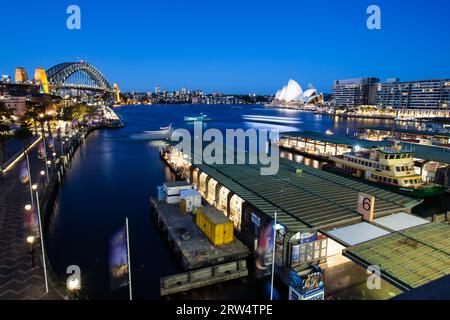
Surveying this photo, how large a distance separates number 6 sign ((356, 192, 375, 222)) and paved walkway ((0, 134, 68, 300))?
14680mm

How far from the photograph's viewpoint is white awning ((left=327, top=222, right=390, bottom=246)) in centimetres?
1410

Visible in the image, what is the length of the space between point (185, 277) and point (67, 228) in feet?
42.4

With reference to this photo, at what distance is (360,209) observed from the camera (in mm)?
16766

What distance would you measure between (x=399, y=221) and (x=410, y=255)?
416 cm

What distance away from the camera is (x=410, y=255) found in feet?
41.4

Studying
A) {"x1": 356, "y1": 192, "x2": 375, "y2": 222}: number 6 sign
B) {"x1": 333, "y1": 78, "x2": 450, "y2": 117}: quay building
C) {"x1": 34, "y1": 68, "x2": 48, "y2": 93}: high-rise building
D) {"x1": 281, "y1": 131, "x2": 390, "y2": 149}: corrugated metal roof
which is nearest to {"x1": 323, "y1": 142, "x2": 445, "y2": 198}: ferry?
{"x1": 281, "y1": 131, "x2": 390, "y2": 149}: corrugated metal roof

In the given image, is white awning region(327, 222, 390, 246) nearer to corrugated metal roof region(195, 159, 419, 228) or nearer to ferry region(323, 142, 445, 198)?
corrugated metal roof region(195, 159, 419, 228)

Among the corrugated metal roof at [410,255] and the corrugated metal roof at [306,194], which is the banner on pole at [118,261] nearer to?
the corrugated metal roof at [306,194]

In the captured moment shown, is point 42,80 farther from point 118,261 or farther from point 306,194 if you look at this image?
point 306,194

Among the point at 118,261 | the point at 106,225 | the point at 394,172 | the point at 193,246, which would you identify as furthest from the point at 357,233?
Answer: the point at 394,172

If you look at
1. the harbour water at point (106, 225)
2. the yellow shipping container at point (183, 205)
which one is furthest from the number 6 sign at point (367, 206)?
the yellow shipping container at point (183, 205)
